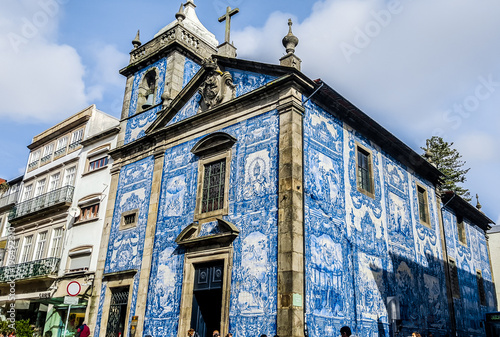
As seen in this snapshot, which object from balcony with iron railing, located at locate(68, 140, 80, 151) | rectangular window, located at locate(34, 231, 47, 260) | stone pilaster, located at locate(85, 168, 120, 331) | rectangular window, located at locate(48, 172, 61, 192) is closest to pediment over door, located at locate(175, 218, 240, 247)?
stone pilaster, located at locate(85, 168, 120, 331)

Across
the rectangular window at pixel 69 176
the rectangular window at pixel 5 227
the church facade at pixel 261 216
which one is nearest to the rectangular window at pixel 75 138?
the rectangular window at pixel 69 176

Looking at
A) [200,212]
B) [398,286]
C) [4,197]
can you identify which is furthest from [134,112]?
[4,197]

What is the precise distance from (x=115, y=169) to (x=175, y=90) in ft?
12.3

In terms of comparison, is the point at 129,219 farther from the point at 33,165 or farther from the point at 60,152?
the point at 33,165

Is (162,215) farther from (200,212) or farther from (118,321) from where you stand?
(118,321)

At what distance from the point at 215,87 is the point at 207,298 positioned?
251 inches

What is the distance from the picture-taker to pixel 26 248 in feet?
72.9

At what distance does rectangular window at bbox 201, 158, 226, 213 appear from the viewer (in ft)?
44.0

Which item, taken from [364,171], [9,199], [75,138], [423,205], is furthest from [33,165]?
[423,205]

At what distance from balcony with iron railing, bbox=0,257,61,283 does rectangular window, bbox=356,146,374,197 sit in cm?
1238

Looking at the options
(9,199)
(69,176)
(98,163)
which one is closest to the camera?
(98,163)

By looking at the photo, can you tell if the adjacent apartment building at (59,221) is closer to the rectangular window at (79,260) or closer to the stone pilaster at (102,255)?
the rectangular window at (79,260)

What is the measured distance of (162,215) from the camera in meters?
14.8

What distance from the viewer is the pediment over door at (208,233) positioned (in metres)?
12.4
